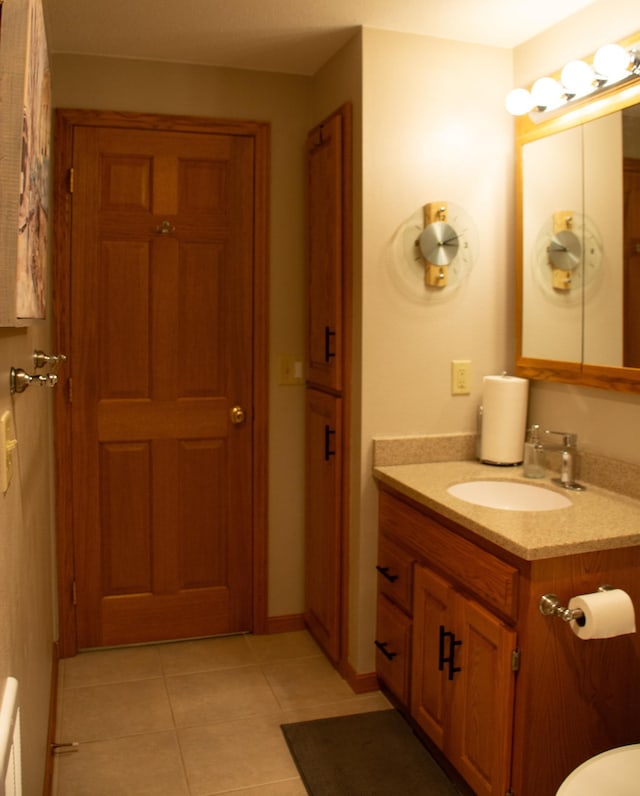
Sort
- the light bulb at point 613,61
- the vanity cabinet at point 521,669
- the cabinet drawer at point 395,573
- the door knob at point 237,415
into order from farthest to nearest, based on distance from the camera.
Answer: the door knob at point 237,415
the cabinet drawer at point 395,573
the light bulb at point 613,61
the vanity cabinet at point 521,669

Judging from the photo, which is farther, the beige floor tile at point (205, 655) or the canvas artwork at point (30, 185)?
the beige floor tile at point (205, 655)

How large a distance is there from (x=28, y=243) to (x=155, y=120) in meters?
1.86

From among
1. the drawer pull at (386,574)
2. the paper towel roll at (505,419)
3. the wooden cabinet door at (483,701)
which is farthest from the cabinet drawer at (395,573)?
the paper towel roll at (505,419)

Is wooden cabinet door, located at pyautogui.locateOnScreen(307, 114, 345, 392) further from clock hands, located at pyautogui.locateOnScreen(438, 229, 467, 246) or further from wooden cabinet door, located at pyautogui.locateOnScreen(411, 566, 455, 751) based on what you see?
wooden cabinet door, located at pyautogui.locateOnScreen(411, 566, 455, 751)

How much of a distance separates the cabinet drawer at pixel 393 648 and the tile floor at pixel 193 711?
14 centimetres

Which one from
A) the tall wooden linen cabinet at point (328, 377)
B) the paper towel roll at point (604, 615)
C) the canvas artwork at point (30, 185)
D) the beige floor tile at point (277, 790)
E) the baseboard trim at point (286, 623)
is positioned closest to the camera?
the canvas artwork at point (30, 185)

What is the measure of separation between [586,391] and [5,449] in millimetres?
1816

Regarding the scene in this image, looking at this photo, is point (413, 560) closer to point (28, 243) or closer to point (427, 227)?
point (427, 227)

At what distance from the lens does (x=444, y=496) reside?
2230 millimetres

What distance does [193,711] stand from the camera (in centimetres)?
263

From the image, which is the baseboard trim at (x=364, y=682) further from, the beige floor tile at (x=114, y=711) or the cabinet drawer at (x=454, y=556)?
the beige floor tile at (x=114, y=711)

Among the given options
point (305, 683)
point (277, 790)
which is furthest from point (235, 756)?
point (305, 683)

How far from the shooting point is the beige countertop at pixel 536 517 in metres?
1.83

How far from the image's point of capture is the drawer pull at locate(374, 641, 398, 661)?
8.43 feet
